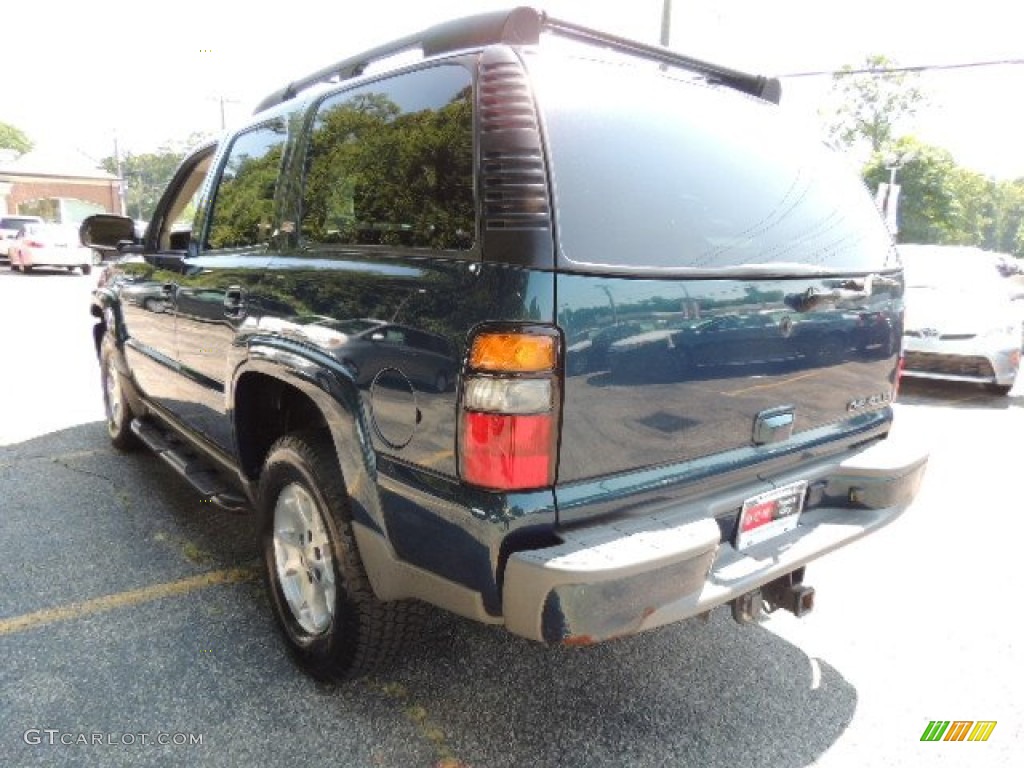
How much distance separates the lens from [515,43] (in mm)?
1915

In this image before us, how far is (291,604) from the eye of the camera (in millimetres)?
2572

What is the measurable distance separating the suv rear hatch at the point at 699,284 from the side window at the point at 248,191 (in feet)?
4.37

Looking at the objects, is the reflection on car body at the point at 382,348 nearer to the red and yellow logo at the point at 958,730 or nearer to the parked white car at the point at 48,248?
the red and yellow logo at the point at 958,730

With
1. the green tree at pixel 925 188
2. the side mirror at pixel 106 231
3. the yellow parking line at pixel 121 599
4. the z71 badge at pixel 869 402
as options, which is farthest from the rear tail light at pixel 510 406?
the green tree at pixel 925 188

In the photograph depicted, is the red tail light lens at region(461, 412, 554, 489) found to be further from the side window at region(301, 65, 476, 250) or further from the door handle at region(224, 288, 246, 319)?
the door handle at region(224, 288, 246, 319)

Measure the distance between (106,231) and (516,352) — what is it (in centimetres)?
376

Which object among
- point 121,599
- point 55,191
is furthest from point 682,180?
point 55,191

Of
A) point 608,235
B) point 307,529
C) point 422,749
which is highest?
point 608,235

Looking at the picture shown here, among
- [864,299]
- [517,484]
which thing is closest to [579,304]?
[517,484]

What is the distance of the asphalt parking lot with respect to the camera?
2.17m

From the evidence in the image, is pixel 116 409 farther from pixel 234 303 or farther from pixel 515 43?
pixel 515 43

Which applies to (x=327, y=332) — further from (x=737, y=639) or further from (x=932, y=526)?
(x=932, y=526)

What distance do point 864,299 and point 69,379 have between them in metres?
7.36

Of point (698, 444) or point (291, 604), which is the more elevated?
point (698, 444)
